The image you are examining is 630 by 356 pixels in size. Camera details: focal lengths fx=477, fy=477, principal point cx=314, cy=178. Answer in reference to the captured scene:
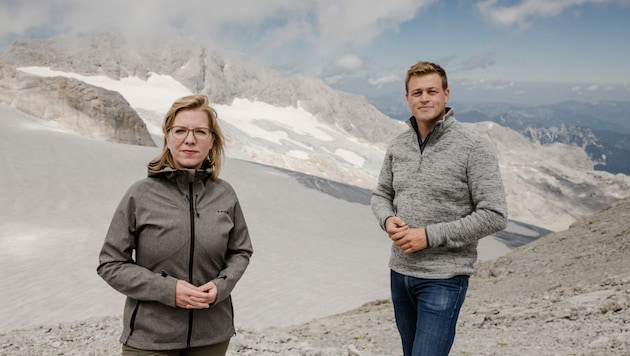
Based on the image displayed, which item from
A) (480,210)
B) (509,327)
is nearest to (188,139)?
(480,210)

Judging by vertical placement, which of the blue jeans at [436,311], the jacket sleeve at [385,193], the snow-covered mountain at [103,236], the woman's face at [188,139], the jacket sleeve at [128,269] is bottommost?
the snow-covered mountain at [103,236]

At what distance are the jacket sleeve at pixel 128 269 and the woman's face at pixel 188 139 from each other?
12.6 inches

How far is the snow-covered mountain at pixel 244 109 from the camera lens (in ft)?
125

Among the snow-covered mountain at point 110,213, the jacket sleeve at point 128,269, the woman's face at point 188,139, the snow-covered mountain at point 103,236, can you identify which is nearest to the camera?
the jacket sleeve at point 128,269

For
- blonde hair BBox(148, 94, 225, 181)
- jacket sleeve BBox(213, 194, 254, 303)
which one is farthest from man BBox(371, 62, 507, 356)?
Answer: blonde hair BBox(148, 94, 225, 181)

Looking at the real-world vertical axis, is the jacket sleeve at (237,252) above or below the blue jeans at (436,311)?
above

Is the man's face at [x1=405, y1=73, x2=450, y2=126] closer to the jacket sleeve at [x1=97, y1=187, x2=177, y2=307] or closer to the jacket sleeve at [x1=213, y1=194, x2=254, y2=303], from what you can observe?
the jacket sleeve at [x1=213, y1=194, x2=254, y2=303]

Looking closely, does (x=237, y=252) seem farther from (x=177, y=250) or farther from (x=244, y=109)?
(x=244, y=109)

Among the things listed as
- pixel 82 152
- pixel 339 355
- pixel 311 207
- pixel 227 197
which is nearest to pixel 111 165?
pixel 82 152

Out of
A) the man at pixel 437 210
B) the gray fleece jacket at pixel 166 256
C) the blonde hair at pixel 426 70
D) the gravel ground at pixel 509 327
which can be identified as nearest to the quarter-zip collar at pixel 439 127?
the man at pixel 437 210

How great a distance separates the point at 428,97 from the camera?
10.0 feet

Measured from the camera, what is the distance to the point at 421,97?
307 cm

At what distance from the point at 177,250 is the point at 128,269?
26 centimetres

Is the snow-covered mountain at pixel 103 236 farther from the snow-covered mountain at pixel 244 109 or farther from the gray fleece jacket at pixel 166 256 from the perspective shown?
the gray fleece jacket at pixel 166 256
